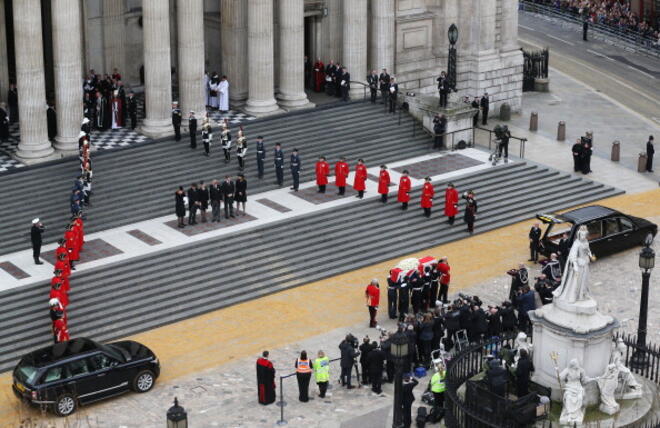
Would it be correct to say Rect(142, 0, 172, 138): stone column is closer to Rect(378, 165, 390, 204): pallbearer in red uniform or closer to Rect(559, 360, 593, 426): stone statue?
Rect(378, 165, 390, 204): pallbearer in red uniform

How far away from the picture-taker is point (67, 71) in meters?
53.2

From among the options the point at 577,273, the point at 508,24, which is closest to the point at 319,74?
the point at 508,24

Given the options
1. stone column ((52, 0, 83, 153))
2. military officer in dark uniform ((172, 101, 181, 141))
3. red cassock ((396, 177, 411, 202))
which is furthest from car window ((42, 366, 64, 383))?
military officer in dark uniform ((172, 101, 181, 141))

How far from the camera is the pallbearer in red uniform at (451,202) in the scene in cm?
5178

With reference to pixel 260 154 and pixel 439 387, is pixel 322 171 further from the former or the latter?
pixel 439 387

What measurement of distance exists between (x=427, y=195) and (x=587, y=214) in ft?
19.1

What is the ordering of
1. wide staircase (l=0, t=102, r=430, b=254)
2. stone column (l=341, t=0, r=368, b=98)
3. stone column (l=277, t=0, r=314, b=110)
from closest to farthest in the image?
wide staircase (l=0, t=102, r=430, b=254) → stone column (l=277, t=0, r=314, b=110) → stone column (l=341, t=0, r=368, b=98)

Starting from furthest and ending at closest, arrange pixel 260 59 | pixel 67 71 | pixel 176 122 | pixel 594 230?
pixel 260 59, pixel 176 122, pixel 67 71, pixel 594 230

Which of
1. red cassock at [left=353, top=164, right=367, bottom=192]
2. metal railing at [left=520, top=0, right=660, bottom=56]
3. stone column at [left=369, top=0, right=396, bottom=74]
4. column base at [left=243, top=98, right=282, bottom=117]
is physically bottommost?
red cassock at [left=353, top=164, right=367, bottom=192]

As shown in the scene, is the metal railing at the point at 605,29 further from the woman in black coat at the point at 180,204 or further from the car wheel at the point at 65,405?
the car wheel at the point at 65,405

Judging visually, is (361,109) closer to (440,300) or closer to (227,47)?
(227,47)

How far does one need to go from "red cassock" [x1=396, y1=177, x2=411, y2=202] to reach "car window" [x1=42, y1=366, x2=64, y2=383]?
1821 centimetres

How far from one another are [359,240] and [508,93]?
20143mm

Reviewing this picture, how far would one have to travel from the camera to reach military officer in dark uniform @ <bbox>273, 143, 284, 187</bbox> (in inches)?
2103
